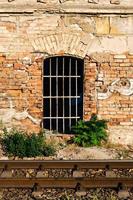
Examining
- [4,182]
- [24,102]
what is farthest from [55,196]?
[24,102]

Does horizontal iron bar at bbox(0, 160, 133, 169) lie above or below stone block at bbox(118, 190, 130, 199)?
below

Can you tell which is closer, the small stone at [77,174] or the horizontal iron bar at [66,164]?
the small stone at [77,174]

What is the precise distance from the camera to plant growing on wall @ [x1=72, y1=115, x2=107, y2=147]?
35.8ft

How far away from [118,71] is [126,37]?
0.84 m

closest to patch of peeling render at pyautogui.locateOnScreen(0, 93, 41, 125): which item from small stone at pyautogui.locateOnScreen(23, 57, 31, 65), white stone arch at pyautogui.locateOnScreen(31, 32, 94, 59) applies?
small stone at pyautogui.locateOnScreen(23, 57, 31, 65)

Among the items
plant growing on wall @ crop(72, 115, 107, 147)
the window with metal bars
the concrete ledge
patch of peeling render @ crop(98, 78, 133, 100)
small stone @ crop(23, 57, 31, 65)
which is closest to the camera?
plant growing on wall @ crop(72, 115, 107, 147)

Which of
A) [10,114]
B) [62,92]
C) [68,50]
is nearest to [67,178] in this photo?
[10,114]

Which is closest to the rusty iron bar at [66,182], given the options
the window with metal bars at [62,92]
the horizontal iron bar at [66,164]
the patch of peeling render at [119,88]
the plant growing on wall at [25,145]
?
the horizontal iron bar at [66,164]

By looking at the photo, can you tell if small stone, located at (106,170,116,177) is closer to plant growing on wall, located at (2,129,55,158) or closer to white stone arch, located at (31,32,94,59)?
plant growing on wall, located at (2,129,55,158)

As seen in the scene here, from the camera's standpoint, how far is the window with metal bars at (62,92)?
11.5 metres

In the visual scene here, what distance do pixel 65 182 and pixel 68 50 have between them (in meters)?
4.58

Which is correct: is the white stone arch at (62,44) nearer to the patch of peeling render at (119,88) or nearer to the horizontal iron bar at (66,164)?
the patch of peeling render at (119,88)

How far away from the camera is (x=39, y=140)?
10500 millimetres

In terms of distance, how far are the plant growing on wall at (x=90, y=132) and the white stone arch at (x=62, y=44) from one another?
5.32 ft
